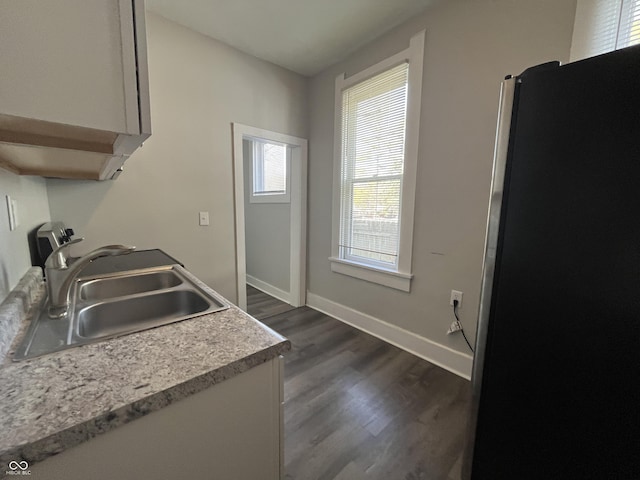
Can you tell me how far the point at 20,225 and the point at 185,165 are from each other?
125 centimetres

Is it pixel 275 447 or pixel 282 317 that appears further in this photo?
pixel 282 317

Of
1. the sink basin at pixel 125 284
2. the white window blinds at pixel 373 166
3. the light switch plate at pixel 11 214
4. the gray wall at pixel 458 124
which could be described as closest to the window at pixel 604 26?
the gray wall at pixel 458 124

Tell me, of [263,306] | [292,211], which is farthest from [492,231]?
[263,306]

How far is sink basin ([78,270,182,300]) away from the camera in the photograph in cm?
123

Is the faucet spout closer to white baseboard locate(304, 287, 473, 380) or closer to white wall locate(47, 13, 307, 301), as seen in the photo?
white wall locate(47, 13, 307, 301)

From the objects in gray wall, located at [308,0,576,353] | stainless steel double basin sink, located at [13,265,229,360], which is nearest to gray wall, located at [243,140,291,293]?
gray wall, located at [308,0,576,353]

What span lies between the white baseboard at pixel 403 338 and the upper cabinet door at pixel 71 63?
226cm

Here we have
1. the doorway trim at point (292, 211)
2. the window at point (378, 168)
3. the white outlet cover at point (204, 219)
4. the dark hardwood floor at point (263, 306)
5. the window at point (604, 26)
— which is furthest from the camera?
the dark hardwood floor at point (263, 306)

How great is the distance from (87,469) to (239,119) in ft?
8.29

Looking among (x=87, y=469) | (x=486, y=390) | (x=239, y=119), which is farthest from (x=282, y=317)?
(x=87, y=469)

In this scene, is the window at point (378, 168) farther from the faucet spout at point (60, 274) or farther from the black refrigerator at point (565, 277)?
the faucet spout at point (60, 274)

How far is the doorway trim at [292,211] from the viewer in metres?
2.47

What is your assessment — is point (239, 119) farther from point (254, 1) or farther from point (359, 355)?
point (359, 355)

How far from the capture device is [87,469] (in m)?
0.46
